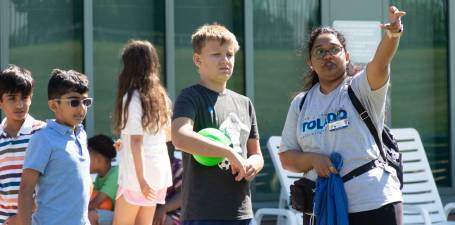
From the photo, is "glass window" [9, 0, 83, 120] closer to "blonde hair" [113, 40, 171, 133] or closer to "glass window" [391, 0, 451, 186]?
"blonde hair" [113, 40, 171, 133]

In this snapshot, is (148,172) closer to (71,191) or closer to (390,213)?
(71,191)

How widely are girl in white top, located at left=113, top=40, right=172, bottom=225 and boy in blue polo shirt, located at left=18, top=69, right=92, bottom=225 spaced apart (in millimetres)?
1277

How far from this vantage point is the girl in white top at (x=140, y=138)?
238 inches

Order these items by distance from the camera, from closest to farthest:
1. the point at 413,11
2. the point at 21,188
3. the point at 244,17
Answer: the point at 21,188
the point at 244,17
the point at 413,11

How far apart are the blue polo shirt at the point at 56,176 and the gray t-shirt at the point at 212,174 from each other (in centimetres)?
51

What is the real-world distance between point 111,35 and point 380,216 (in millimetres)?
4253

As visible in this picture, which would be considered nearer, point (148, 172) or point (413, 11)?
point (148, 172)

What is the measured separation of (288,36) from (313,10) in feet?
1.07

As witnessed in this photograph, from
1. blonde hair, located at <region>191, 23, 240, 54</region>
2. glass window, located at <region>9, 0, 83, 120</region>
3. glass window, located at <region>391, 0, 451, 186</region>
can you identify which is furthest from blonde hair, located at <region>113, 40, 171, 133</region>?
glass window, located at <region>391, 0, 451, 186</region>

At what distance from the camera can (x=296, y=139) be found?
Answer: 461 cm

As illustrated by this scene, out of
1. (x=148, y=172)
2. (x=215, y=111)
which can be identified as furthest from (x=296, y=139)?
(x=148, y=172)

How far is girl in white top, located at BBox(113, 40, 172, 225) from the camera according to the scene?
6.04 m

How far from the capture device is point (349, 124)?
4281 millimetres

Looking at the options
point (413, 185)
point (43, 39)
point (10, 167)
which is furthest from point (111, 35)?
point (10, 167)
